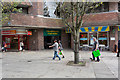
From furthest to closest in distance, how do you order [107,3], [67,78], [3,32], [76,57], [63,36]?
[63,36], [3,32], [107,3], [76,57], [67,78]

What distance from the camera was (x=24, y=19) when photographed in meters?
14.6

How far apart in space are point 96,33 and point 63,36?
5.84m

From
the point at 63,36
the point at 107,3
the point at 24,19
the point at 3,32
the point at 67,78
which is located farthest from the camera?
the point at 63,36

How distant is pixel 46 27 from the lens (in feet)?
55.4

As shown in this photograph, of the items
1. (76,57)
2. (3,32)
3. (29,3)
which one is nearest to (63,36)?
(29,3)

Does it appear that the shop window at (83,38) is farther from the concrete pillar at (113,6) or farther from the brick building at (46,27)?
the concrete pillar at (113,6)

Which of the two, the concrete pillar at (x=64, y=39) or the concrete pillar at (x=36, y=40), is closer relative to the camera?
the concrete pillar at (x=36, y=40)

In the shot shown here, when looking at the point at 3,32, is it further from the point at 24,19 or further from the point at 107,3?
the point at 107,3

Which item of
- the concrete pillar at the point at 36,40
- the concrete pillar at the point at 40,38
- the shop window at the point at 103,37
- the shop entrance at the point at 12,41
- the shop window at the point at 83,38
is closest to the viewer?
the shop window at the point at 103,37

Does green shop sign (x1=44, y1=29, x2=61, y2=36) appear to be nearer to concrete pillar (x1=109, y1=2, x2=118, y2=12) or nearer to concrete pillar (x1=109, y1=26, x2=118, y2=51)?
concrete pillar (x1=109, y1=26, x2=118, y2=51)

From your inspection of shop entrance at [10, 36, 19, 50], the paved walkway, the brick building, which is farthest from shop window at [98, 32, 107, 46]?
shop entrance at [10, 36, 19, 50]

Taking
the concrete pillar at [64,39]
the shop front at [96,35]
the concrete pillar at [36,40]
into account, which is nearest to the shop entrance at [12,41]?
the concrete pillar at [36,40]

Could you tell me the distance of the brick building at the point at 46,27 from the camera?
14.5m

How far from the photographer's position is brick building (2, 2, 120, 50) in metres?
14.5
